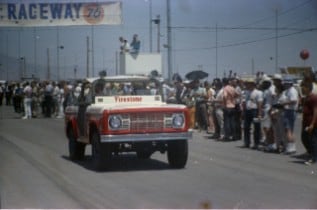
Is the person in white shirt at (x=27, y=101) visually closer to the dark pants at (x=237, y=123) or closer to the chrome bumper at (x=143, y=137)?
the dark pants at (x=237, y=123)

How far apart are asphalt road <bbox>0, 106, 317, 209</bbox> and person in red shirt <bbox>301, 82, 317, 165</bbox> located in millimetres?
329

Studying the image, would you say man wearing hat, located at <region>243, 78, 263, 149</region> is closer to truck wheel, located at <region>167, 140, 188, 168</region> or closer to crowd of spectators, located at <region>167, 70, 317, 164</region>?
crowd of spectators, located at <region>167, 70, 317, 164</region>

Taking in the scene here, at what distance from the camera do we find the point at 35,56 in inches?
443

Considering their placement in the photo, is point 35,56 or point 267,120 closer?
point 35,56

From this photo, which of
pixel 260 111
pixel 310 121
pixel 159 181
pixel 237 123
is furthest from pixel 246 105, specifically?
pixel 159 181

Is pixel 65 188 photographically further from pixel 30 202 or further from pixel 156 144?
pixel 156 144

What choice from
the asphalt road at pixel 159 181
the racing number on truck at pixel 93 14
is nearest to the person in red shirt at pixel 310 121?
the asphalt road at pixel 159 181

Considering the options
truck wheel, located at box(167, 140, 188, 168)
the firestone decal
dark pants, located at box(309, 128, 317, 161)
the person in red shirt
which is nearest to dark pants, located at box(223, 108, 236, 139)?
the person in red shirt

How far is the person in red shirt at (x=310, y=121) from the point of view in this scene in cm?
1229

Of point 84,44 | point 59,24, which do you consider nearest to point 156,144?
point 84,44

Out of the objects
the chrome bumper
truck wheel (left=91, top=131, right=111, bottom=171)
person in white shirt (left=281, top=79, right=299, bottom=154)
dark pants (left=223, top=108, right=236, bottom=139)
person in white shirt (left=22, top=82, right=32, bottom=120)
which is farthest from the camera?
person in white shirt (left=22, top=82, right=32, bottom=120)

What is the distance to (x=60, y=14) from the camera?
12648 mm

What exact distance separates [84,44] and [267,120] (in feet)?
16.4

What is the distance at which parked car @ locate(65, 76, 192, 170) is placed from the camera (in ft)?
36.9
